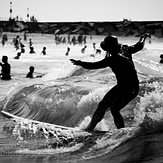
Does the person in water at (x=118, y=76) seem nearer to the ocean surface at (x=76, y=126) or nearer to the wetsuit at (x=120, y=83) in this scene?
the wetsuit at (x=120, y=83)

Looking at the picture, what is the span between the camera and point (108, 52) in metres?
6.94

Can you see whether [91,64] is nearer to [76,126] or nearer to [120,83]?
[120,83]

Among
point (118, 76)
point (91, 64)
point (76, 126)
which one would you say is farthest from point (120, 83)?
point (76, 126)

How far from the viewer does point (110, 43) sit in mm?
6828

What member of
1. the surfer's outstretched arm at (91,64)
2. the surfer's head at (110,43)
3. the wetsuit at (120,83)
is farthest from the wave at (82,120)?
the surfer's head at (110,43)

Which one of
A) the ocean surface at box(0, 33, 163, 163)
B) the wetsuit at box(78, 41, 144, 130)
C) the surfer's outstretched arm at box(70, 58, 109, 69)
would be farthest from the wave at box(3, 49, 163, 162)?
the surfer's outstretched arm at box(70, 58, 109, 69)

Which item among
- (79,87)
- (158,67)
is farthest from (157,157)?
(158,67)

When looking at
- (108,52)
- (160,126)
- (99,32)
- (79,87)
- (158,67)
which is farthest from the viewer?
(99,32)

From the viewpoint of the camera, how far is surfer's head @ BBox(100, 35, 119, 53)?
22.3ft

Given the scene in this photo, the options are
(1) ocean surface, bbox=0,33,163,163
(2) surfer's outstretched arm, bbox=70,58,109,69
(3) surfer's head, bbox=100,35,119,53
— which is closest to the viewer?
(1) ocean surface, bbox=0,33,163,163

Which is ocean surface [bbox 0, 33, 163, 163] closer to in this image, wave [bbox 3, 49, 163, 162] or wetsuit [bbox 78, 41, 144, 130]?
wave [bbox 3, 49, 163, 162]

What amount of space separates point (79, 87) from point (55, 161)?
499 centimetres

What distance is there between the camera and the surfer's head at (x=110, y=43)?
268 inches

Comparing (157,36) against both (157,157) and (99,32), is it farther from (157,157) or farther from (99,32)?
(157,157)
